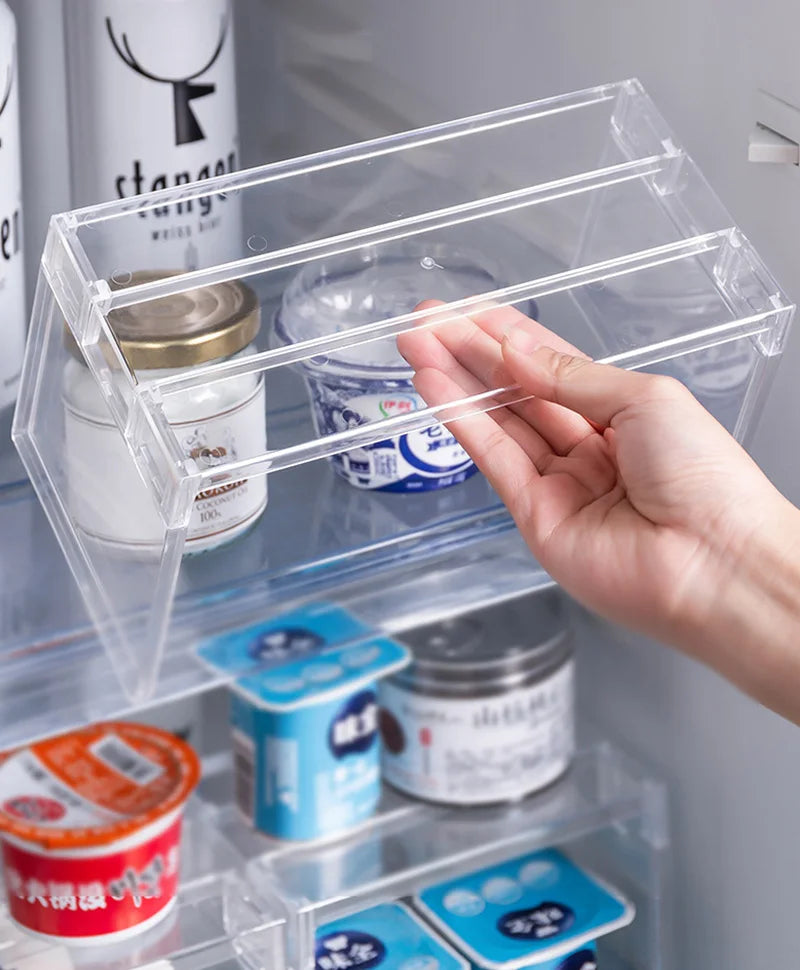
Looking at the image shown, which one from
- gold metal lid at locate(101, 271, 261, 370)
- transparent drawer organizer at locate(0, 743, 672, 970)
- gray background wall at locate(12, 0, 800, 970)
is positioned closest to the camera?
gold metal lid at locate(101, 271, 261, 370)

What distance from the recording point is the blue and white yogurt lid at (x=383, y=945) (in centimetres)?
98

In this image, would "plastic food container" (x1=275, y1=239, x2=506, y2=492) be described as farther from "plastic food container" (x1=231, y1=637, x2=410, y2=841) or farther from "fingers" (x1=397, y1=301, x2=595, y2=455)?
"plastic food container" (x1=231, y1=637, x2=410, y2=841)

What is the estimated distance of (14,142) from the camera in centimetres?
78

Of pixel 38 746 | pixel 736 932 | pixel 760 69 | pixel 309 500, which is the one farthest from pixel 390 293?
pixel 736 932

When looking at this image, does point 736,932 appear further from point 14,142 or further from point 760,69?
point 14,142

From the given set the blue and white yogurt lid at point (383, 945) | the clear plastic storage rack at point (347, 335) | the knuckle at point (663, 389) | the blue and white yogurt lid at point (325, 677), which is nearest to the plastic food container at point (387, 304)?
the clear plastic storage rack at point (347, 335)

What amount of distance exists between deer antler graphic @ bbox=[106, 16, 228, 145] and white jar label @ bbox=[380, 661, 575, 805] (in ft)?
1.29

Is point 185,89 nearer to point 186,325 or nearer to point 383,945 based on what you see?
point 186,325

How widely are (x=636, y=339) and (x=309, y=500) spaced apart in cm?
19

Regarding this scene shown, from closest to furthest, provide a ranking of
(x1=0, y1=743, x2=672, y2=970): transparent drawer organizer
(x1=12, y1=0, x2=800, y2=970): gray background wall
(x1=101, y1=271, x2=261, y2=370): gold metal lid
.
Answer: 1. (x1=101, y1=271, x2=261, y2=370): gold metal lid
2. (x1=12, y1=0, x2=800, y2=970): gray background wall
3. (x1=0, y1=743, x2=672, y2=970): transparent drawer organizer

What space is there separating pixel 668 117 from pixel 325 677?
0.40 meters

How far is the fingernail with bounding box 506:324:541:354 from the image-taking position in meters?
0.71

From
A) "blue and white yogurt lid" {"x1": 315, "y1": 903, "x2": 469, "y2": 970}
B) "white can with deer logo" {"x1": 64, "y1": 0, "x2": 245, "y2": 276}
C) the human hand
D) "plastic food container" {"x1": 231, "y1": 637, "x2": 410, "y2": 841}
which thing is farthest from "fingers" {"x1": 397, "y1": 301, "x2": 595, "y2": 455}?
"blue and white yogurt lid" {"x1": 315, "y1": 903, "x2": 469, "y2": 970}

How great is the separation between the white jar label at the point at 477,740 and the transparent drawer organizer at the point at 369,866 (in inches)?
0.8
